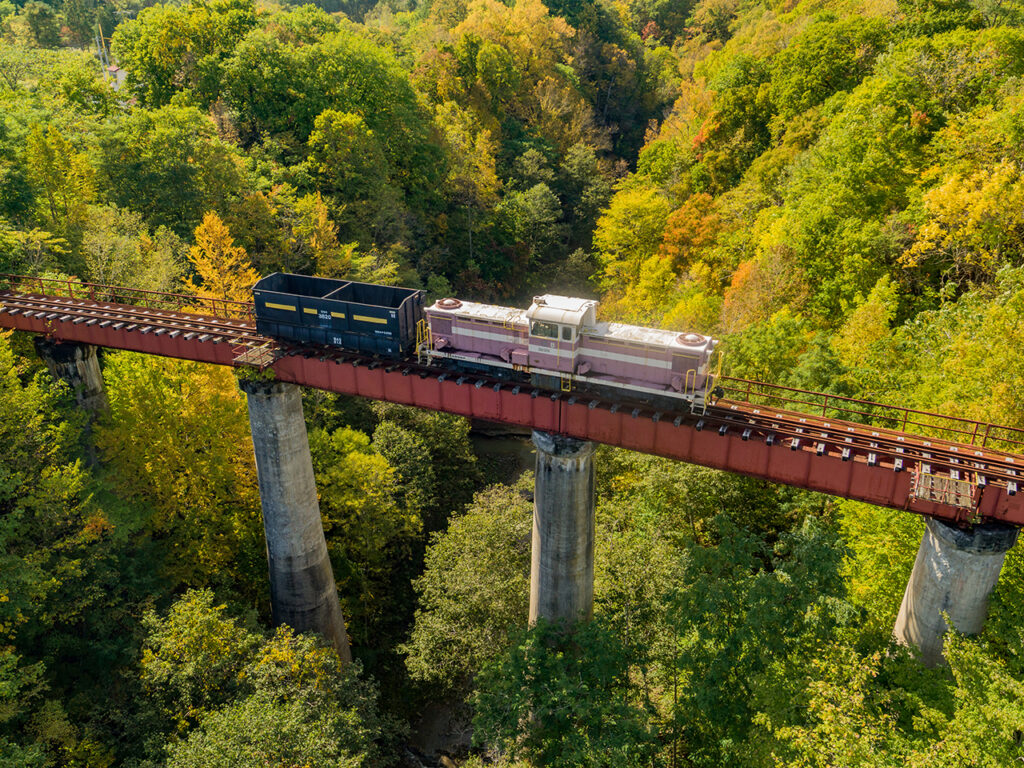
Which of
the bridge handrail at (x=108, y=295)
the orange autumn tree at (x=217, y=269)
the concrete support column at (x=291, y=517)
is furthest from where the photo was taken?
the orange autumn tree at (x=217, y=269)

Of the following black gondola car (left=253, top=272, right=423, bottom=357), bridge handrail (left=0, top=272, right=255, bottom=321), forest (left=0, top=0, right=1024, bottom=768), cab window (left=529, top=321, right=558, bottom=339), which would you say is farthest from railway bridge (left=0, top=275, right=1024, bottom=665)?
cab window (left=529, top=321, right=558, bottom=339)

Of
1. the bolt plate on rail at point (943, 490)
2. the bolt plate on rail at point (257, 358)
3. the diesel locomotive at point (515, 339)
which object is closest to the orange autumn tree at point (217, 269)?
the diesel locomotive at point (515, 339)

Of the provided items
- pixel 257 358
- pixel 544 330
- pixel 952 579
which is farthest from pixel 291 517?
pixel 952 579

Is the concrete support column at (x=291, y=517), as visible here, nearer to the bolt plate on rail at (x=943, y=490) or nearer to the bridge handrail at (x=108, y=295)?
the bridge handrail at (x=108, y=295)

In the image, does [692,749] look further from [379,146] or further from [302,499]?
[379,146]

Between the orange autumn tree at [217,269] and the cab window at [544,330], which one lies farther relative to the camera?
the orange autumn tree at [217,269]

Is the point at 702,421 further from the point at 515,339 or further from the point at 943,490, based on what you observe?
the point at 515,339
